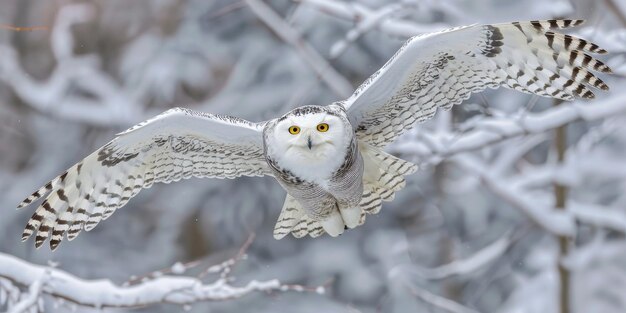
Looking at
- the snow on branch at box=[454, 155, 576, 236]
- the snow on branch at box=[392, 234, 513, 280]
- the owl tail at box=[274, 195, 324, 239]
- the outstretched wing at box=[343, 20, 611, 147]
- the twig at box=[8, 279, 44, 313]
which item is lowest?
the snow on branch at box=[392, 234, 513, 280]

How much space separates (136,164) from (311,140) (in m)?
1.03

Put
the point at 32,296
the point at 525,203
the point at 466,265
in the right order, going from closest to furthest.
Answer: the point at 32,296 < the point at 525,203 < the point at 466,265

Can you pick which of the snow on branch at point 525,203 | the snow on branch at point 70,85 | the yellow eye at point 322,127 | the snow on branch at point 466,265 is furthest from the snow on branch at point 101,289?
the snow on branch at point 70,85

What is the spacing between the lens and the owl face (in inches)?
159

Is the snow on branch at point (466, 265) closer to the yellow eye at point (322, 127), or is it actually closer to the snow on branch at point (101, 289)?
the snow on branch at point (101, 289)

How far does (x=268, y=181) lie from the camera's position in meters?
9.98

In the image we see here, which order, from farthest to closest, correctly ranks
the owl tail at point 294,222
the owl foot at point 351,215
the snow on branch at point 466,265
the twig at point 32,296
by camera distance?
1. the snow on branch at point 466,265
2. the owl tail at point 294,222
3. the owl foot at point 351,215
4. the twig at point 32,296

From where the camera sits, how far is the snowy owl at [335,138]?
415 cm

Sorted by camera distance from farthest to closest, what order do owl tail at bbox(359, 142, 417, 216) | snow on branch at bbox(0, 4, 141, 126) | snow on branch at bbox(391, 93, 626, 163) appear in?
1. snow on branch at bbox(0, 4, 141, 126)
2. snow on branch at bbox(391, 93, 626, 163)
3. owl tail at bbox(359, 142, 417, 216)

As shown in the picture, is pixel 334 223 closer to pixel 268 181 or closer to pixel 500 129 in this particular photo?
pixel 500 129

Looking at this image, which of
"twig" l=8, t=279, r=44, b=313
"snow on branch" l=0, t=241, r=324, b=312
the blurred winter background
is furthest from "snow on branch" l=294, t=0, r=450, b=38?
"twig" l=8, t=279, r=44, b=313

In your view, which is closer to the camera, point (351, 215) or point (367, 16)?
point (351, 215)

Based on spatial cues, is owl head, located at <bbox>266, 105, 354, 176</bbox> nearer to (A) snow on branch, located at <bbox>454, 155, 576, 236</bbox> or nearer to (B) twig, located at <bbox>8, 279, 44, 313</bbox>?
(B) twig, located at <bbox>8, 279, 44, 313</bbox>

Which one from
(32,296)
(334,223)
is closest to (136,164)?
(32,296)
